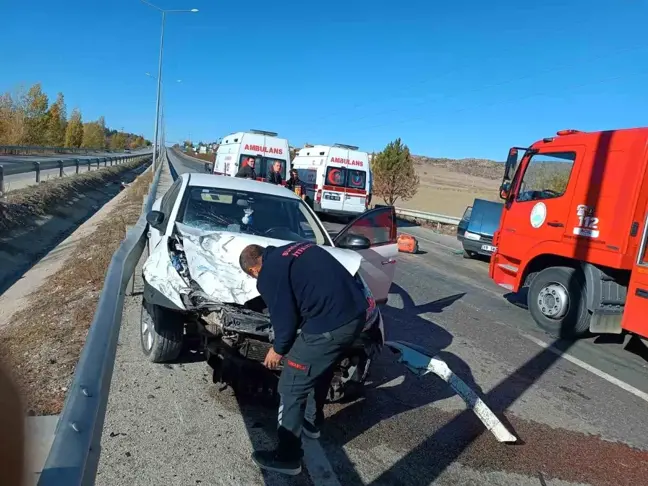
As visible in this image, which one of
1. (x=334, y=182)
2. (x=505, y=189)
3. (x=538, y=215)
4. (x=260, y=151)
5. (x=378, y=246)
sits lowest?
(x=378, y=246)

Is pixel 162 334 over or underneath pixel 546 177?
underneath

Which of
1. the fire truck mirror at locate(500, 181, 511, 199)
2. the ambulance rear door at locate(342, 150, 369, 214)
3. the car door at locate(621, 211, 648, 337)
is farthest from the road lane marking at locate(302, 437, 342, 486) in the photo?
the ambulance rear door at locate(342, 150, 369, 214)

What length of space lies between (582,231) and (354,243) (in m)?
3.73

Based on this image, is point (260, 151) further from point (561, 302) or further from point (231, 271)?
point (231, 271)

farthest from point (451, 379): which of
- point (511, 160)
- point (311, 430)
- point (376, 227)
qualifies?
point (511, 160)

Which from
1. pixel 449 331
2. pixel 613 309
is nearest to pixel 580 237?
pixel 613 309

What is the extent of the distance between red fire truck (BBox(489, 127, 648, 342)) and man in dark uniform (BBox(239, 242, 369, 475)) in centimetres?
449

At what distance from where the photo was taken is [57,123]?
72.6 m

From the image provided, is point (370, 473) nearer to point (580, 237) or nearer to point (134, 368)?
point (134, 368)

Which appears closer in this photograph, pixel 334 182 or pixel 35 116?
pixel 334 182

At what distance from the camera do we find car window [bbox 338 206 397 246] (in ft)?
18.7

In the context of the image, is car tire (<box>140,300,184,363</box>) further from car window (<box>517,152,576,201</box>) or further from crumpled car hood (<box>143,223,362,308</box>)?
car window (<box>517,152,576,201</box>)

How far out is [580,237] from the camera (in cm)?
710

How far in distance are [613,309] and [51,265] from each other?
33.1 feet
